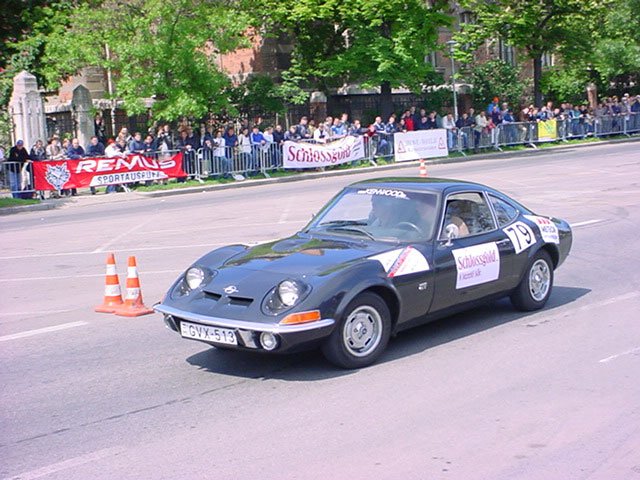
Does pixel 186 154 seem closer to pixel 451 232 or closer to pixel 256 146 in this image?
pixel 256 146

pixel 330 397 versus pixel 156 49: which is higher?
pixel 156 49

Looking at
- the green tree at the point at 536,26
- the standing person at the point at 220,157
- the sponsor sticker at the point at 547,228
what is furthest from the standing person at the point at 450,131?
the sponsor sticker at the point at 547,228

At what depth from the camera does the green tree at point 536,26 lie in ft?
137

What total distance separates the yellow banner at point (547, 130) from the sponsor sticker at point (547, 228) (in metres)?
29.5

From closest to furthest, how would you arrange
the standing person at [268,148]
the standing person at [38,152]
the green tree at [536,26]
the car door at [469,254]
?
the car door at [469,254]
the standing person at [38,152]
the standing person at [268,148]
the green tree at [536,26]

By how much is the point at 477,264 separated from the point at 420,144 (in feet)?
83.7

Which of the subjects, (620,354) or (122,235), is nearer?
(620,354)

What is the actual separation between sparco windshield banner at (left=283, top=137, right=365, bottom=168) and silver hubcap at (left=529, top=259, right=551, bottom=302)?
20.6 metres

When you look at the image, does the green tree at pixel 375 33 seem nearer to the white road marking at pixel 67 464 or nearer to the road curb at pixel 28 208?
the road curb at pixel 28 208

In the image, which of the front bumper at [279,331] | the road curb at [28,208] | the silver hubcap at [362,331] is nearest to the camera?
the front bumper at [279,331]

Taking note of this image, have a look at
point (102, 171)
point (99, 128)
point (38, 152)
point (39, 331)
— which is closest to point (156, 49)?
point (99, 128)

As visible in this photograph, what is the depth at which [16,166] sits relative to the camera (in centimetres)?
2505

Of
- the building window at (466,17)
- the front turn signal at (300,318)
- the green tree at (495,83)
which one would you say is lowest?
the front turn signal at (300,318)

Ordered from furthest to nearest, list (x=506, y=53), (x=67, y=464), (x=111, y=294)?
(x=506, y=53), (x=111, y=294), (x=67, y=464)
